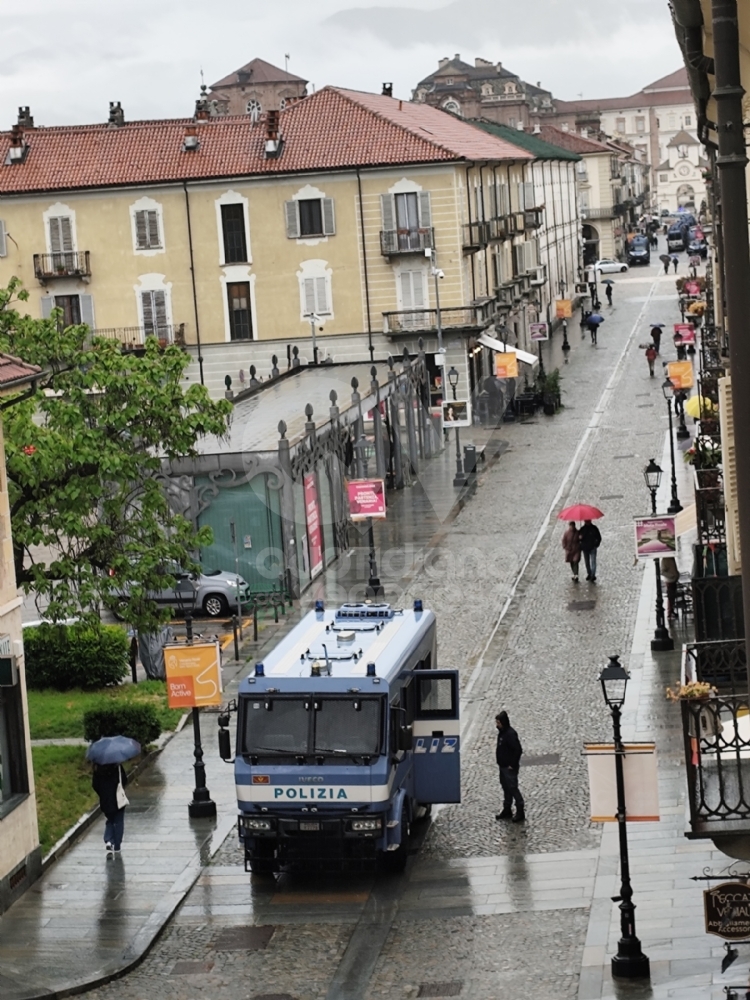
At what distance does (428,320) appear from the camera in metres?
63.1

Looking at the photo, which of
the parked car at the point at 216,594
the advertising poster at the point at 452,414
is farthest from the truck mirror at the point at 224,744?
the advertising poster at the point at 452,414

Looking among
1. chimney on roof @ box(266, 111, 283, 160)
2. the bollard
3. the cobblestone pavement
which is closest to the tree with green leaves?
the cobblestone pavement

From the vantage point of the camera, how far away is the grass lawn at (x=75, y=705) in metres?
27.5

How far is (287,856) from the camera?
20969 millimetres

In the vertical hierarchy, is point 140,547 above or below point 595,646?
above

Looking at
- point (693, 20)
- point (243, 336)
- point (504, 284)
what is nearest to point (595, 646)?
point (693, 20)

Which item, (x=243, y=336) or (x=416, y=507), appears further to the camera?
(x=243, y=336)

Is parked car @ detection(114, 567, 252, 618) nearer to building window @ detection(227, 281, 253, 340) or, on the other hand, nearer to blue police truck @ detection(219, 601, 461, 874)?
blue police truck @ detection(219, 601, 461, 874)

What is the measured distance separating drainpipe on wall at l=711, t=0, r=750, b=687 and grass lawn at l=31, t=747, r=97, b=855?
49.4ft

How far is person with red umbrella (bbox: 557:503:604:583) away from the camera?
36438mm

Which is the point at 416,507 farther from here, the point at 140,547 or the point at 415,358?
the point at 140,547

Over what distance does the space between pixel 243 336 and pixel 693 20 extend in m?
52.1

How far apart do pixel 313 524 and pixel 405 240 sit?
24444mm

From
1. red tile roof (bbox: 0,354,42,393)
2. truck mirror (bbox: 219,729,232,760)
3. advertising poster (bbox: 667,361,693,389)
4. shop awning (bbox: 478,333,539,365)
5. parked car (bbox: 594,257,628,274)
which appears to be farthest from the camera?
parked car (bbox: 594,257,628,274)
